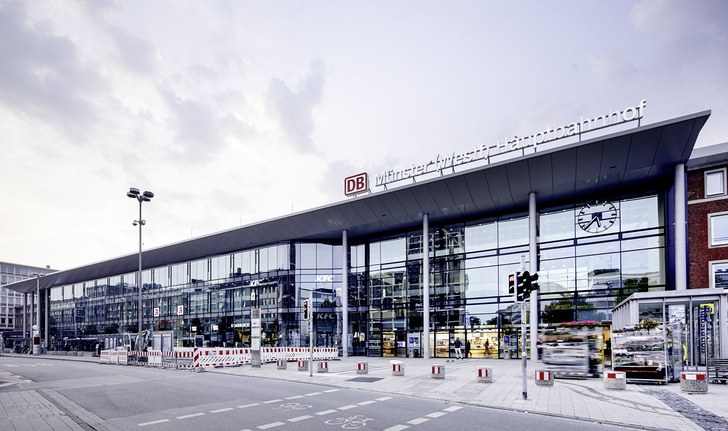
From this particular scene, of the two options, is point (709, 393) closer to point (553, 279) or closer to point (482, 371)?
point (482, 371)

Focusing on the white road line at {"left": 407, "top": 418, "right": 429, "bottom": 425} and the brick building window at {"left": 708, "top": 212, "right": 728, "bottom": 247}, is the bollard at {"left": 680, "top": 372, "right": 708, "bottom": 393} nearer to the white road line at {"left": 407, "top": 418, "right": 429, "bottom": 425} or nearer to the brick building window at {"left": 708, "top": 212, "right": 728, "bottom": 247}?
the white road line at {"left": 407, "top": 418, "right": 429, "bottom": 425}

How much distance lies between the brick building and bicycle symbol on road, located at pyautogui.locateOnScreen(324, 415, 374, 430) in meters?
23.4

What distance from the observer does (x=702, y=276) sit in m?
25.8

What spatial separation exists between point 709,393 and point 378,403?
443 inches

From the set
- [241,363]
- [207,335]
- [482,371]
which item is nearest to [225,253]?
[207,335]

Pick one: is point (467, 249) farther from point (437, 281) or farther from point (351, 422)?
point (351, 422)

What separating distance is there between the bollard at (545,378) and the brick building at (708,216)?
14.6m

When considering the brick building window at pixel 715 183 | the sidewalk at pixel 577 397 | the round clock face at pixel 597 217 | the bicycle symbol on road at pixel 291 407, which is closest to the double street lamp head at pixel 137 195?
the sidewalk at pixel 577 397

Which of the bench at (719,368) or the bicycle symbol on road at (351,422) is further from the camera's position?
the bench at (719,368)

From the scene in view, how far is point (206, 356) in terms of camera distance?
29.3 meters

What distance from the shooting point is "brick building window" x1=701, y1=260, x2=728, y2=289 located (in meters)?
25.2

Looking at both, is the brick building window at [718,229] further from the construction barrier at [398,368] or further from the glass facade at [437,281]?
the construction barrier at [398,368]

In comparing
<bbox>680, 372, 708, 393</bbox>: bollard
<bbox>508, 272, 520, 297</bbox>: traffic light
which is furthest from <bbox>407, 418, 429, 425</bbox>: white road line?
<bbox>680, 372, 708, 393</bbox>: bollard

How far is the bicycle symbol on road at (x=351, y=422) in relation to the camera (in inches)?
406
